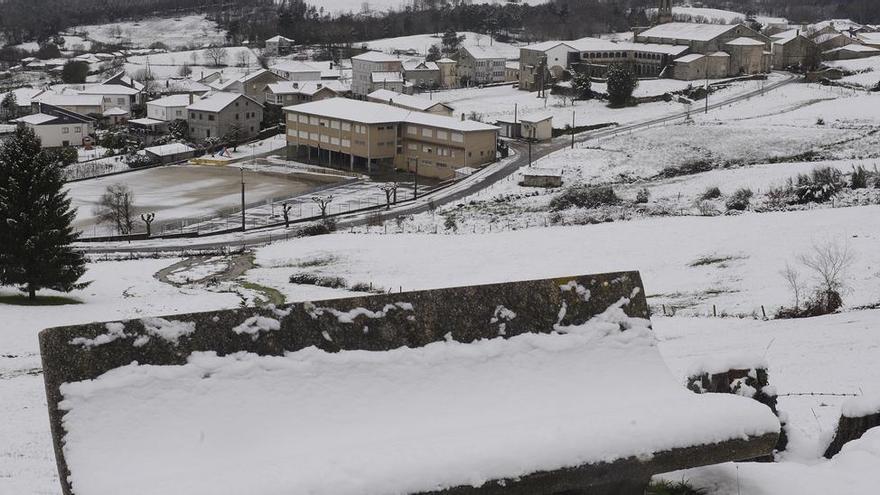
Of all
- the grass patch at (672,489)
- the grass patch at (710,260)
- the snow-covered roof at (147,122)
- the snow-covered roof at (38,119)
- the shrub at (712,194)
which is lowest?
the snow-covered roof at (147,122)

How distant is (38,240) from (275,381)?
2550cm

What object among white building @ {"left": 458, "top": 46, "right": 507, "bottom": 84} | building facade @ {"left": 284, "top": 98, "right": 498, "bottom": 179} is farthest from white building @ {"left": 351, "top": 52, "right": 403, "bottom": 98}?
building facade @ {"left": 284, "top": 98, "right": 498, "bottom": 179}

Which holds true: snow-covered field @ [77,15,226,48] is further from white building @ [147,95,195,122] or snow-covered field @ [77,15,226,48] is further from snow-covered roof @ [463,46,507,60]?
white building @ [147,95,195,122]

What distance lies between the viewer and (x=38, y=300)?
94.8 ft

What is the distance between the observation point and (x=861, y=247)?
1016 inches

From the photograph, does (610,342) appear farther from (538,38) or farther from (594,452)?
→ (538,38)

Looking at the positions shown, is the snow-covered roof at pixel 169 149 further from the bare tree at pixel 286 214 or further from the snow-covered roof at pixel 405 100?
the bare tree at pixel 286 214

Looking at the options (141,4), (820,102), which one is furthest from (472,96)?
(141,4)

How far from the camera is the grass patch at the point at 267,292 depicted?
2836 centimetres

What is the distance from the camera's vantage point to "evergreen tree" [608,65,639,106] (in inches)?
3000

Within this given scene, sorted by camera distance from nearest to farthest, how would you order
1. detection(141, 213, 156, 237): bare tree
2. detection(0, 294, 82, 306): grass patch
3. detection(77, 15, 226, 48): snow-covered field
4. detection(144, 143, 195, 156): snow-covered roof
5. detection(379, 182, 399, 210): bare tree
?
1. detection(0, 294, 82, 306): grass patch
2. detection(141, 213, 156, 237): bare tree
3. detection(379, 182, 399, 210): bare tree
4. detection(144, 143, 195, 156): snow-covered roof
5. detection(77, 15, 226, 48): snow-covered field

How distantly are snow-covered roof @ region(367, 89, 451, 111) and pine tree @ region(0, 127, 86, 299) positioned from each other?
155 feet

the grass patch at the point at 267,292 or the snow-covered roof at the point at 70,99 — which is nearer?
the grass patch at the point at 267,292

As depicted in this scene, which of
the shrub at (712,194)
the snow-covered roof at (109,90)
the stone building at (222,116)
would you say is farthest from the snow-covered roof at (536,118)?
the snow-covered roof at (109,90)
